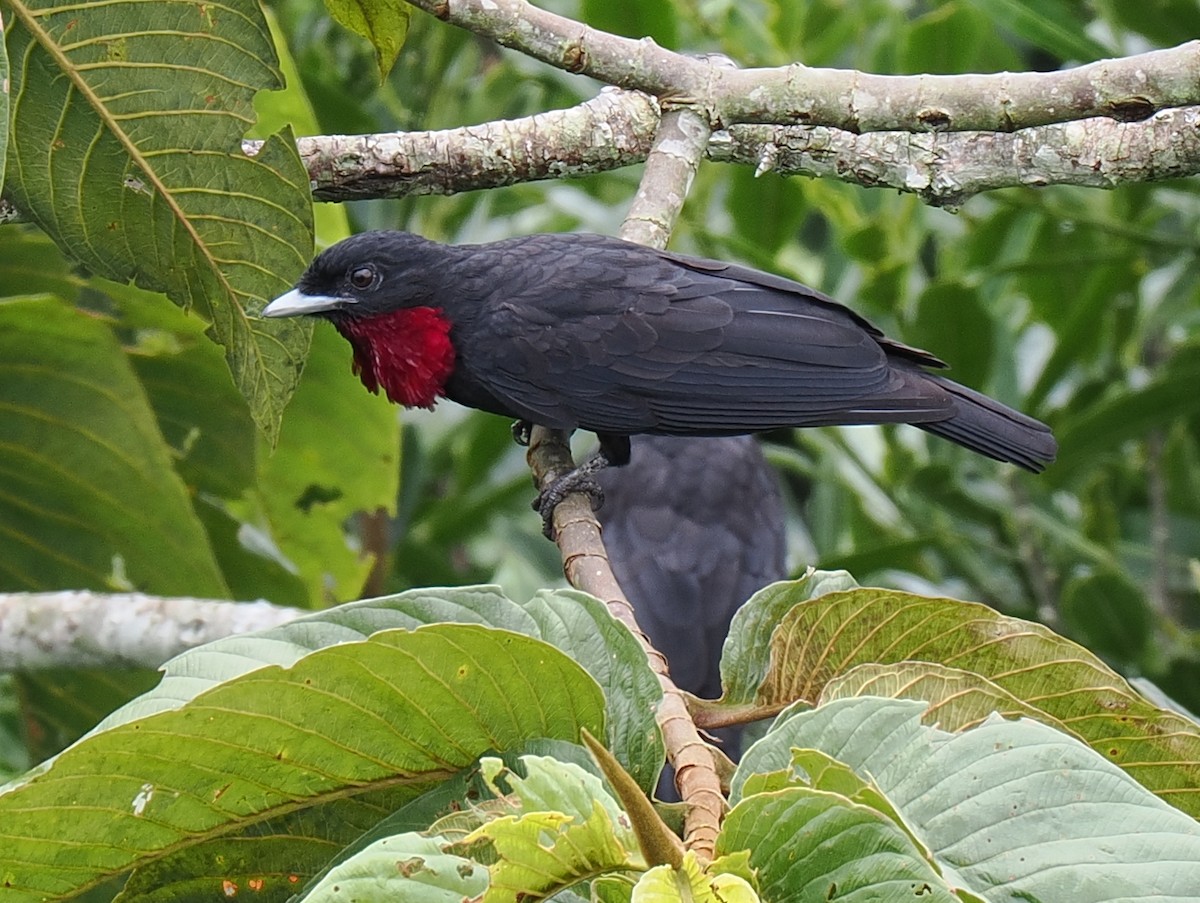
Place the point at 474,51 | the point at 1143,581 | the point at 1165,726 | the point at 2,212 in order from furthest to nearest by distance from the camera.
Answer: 1. the point at 474,51
2. the point at 1143,581
3. the point at 2,212
4. the point at 1165,726

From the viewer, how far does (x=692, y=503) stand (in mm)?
4059

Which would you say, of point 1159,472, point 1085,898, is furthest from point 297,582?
point 1159,472

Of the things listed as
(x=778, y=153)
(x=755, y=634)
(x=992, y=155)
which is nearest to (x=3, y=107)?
(x=755, y=634)

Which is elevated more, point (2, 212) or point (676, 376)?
point (676, 376)

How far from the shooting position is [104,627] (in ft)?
8.83

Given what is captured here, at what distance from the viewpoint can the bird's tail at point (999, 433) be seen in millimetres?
3006

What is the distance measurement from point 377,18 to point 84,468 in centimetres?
128

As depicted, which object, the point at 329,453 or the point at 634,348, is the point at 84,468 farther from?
the point at 634,348

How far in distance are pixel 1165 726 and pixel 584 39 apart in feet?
4.57

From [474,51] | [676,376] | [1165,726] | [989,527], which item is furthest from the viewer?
[474,51]

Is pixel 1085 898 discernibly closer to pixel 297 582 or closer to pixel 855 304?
pixel 297 582

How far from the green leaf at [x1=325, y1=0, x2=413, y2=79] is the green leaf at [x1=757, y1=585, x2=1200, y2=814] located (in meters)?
1.09

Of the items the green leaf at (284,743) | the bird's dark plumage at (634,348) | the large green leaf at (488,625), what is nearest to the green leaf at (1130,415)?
the bird's dark plumage at (634,348)

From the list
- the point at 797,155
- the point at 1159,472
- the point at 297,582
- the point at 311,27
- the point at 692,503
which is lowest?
the point at 297,582
